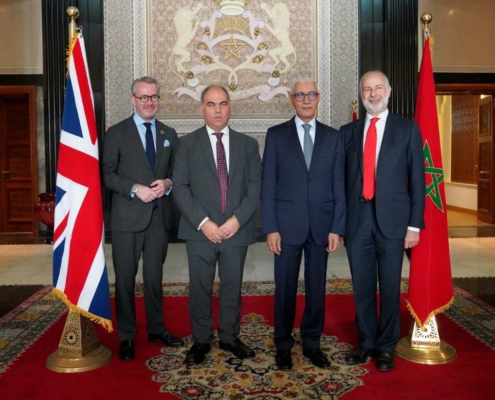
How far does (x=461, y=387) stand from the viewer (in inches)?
104

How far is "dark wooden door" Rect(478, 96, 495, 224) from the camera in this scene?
953 cm

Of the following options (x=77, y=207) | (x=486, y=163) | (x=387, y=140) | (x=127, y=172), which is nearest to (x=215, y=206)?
(x=127, y=172)

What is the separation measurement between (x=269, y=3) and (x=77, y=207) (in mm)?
5593

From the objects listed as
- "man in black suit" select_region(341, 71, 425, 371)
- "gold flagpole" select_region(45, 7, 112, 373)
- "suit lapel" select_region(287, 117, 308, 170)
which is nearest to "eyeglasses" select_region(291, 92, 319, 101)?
"suit lapel" select_region(287, 117, 308, 170)

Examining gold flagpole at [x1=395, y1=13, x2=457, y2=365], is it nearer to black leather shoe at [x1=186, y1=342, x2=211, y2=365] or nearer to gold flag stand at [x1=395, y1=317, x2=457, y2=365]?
gold flag stand at [x1=395, y1=317, x2=457, y2=365]

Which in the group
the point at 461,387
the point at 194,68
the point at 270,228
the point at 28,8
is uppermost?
the point at 28,8

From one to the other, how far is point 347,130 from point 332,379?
1.40 metres

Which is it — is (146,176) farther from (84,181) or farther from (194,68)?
(194,68)

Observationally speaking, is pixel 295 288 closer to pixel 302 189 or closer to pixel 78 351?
pixel 302 189

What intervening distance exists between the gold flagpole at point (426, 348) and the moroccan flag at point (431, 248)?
76 mm

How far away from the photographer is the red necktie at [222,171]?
2.99m

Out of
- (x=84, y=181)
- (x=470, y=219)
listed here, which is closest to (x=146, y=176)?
(x=84, y=181)

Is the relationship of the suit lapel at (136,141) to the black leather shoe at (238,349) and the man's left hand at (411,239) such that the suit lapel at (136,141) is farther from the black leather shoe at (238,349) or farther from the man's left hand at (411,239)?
the man's left hand at (411,239)

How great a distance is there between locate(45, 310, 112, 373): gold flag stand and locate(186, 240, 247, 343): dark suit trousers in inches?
22.8
